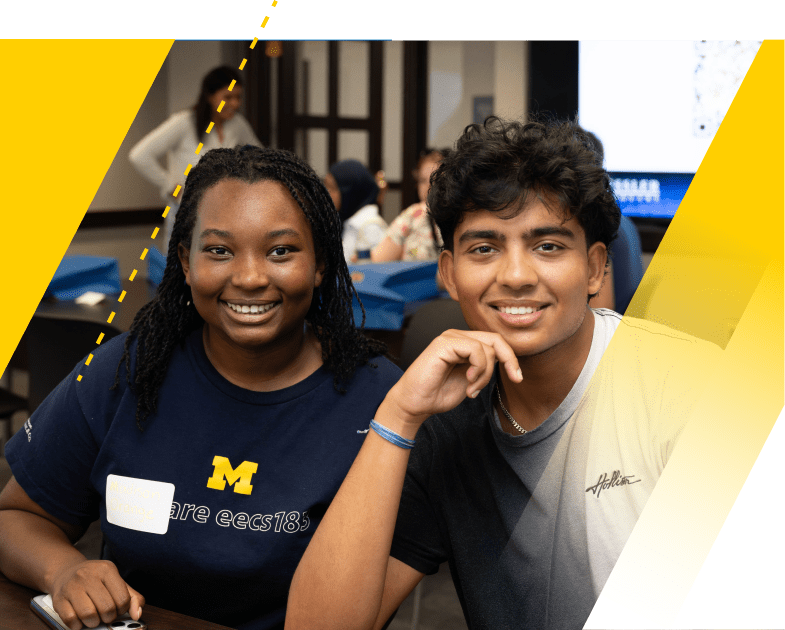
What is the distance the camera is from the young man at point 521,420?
107cm

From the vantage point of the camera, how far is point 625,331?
3.73 ft

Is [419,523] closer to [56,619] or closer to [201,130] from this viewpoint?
[56,619]

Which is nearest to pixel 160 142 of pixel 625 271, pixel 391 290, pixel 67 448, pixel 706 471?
pixel 391 290

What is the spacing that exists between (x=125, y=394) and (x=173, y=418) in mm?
95

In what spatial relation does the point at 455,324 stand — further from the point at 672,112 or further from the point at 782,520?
the point at 672,112

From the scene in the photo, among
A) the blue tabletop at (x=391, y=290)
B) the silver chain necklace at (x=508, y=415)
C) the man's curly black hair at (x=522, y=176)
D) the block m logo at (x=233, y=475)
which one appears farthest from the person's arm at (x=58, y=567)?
the blue tabletop at (x=391, y=290)

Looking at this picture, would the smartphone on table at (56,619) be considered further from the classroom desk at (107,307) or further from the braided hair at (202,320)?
the classroom desk at (107,307)

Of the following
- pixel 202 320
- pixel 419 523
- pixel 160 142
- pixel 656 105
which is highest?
pixel 160 142

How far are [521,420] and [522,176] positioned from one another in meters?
0.37

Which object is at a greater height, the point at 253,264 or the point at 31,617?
the point at 253,264

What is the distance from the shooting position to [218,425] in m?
1.27

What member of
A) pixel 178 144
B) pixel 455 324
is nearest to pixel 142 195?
pixel 178 144

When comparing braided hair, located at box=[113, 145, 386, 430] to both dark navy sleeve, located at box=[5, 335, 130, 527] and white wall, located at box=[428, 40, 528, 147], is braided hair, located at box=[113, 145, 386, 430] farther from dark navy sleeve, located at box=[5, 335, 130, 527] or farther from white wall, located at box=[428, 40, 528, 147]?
white wall, located at box=[428, 40, 528, 147]

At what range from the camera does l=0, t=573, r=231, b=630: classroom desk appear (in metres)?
1.02
